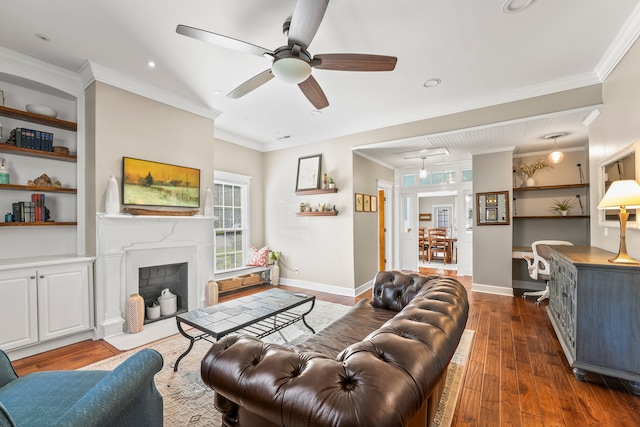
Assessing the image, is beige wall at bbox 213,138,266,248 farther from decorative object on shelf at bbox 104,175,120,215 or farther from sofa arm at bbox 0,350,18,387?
sofa arm at bbox 0,350,18,387

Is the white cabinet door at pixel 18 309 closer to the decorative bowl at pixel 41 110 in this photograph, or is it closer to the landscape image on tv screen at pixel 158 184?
the landscape image on tv screen at pixel 158 184

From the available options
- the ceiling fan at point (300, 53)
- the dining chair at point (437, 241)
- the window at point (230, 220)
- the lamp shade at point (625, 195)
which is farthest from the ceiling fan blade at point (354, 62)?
the dining chair at point (437, 241)

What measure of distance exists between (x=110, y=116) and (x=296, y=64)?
246 centimetres

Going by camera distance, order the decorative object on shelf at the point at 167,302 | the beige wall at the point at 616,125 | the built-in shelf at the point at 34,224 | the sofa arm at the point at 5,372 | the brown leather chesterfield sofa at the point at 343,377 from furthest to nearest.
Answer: the decorative object on shelf at the point at 167,302 → the built-in shelf at the point at 34,224 → the beige wall at the point at 616,125 → the sofa arm at the point at 5,372 → the brown leather chesterfield sofa at the point at 343,377

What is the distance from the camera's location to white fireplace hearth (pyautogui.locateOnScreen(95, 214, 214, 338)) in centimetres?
303

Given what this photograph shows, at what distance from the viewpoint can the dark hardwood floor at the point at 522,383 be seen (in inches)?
72.8

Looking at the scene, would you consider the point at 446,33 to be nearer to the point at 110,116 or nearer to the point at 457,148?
the point at 457,148

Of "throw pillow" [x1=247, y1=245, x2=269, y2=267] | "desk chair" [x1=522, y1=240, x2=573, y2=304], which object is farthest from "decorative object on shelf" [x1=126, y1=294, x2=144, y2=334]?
"desk chair" [x1=522, y1=240, x2=573, y2=304]

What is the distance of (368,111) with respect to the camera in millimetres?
4125

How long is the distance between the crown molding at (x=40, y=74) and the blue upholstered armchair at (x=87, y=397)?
2.95 m

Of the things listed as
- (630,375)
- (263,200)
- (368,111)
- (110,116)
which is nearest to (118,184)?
(110,116)

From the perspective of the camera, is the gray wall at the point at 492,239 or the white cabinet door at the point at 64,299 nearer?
the white cabinet door at the point at 64,299

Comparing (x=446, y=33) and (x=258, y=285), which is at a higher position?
(x=446, y=33)

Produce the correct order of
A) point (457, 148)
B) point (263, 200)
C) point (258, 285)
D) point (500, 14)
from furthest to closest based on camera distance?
point (263, 200)
point (258, 285)
point (457, 148)
point (500, 14)
